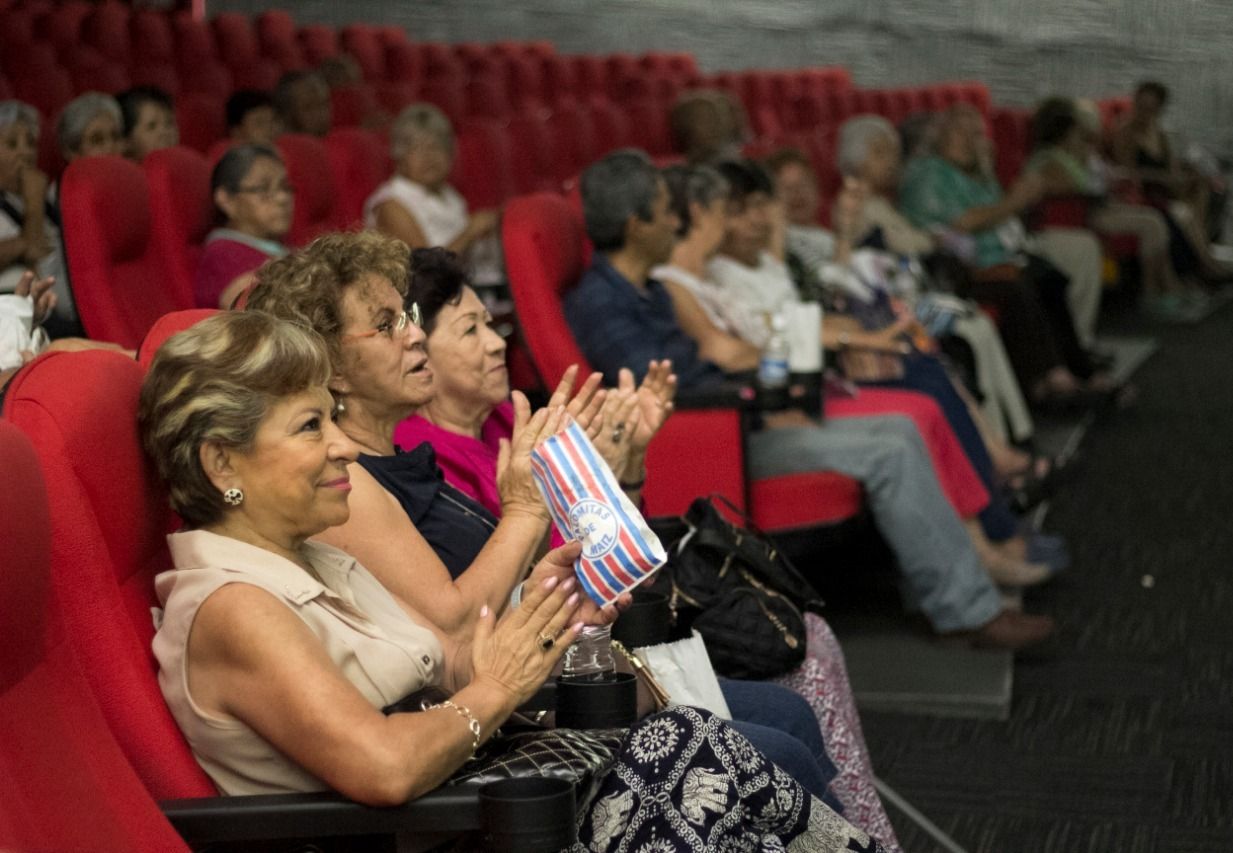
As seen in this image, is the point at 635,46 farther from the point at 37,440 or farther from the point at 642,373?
the point at 37,440

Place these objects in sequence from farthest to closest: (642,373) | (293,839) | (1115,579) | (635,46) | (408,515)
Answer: (635,46)
(1115,579)
(642,373)
(408,515)
(293,839)

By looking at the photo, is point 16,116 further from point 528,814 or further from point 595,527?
point 528,814

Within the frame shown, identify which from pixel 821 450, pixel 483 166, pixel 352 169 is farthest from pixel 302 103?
pixel 821 450

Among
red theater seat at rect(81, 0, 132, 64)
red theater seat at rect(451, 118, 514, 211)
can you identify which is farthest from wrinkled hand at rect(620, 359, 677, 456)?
red theater seat at rect(81, 0, 132, 64)

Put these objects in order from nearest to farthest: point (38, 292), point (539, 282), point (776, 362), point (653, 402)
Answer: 1. point (38, 292)
2. point (653, 402)
3. point (539, 282)
4. point (776, 362)

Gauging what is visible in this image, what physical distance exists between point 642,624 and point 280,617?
24.9 inches

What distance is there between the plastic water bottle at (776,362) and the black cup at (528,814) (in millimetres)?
1792

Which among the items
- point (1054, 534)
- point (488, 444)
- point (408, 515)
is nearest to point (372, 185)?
point (1054, 534)

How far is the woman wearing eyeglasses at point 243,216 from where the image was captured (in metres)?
3.31

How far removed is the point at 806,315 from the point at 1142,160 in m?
6.03

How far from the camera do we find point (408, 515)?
6.64 feet

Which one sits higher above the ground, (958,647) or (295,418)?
(295,418)

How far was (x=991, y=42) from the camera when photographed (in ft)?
33.4

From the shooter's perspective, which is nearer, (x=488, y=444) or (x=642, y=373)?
(x=488, y=444)
